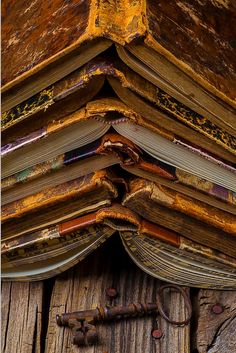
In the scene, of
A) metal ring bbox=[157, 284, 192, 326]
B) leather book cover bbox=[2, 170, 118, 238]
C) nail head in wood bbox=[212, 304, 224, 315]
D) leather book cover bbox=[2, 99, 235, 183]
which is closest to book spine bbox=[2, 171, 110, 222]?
leather book cover bbox=[2, 170, 118, 238]

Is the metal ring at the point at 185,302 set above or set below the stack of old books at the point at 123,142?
A: below

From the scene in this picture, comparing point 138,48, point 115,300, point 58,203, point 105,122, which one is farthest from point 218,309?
point 138,48

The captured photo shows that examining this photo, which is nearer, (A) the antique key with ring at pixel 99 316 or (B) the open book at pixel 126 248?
(B) the open book at pixel 126 248

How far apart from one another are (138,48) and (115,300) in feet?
2.36

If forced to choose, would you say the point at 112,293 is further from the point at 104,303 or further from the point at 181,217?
the point at 181,217

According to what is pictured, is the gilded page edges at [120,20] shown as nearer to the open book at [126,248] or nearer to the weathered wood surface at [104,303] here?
the open book at [126,248]

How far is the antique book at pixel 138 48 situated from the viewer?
7.25ft

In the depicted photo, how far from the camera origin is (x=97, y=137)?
2.28 metres

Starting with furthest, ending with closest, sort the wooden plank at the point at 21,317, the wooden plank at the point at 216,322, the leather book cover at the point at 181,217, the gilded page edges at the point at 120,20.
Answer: the wooden plank at the point at 21,317
the wooden plank at the point at 216,322
the leather book cover at the point at 181,217
the gilded page edges at the point at 120,20

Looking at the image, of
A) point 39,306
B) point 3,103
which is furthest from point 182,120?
point 39,306

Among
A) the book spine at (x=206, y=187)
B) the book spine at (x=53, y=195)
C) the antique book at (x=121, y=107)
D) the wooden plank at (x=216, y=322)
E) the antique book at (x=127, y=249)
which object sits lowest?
the wooden plank at (x=216, y=322)

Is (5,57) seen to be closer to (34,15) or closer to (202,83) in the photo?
(34,15)

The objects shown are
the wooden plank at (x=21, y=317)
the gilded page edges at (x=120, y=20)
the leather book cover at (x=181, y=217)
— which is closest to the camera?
the gilded page edges at (x=120, y=20)

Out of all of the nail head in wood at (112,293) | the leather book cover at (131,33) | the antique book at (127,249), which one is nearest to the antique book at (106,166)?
the antique book at (127,249)
